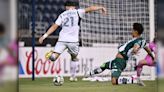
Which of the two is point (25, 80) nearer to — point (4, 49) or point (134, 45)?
point (4, 49)

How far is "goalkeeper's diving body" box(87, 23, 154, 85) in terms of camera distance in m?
4.61

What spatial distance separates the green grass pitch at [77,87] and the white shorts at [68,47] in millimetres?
277

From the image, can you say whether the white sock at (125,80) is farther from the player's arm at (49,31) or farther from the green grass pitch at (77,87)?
the player's arm at (49,31)

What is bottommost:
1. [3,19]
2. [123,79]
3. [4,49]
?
[123,79]

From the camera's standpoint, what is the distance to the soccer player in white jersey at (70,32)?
4.52m

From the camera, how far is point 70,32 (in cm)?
454

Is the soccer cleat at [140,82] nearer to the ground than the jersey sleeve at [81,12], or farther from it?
nearer to the ground

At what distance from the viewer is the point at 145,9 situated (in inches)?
182

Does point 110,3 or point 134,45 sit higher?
point 110,3

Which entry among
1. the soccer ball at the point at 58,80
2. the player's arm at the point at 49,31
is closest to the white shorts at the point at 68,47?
the player's arm at the point at 49,31

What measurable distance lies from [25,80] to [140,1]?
1373 mm

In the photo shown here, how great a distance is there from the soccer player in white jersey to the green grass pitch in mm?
87

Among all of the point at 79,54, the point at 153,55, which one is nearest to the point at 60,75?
the point at 79,54

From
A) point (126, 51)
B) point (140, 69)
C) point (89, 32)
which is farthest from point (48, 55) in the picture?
point (140, 69)
